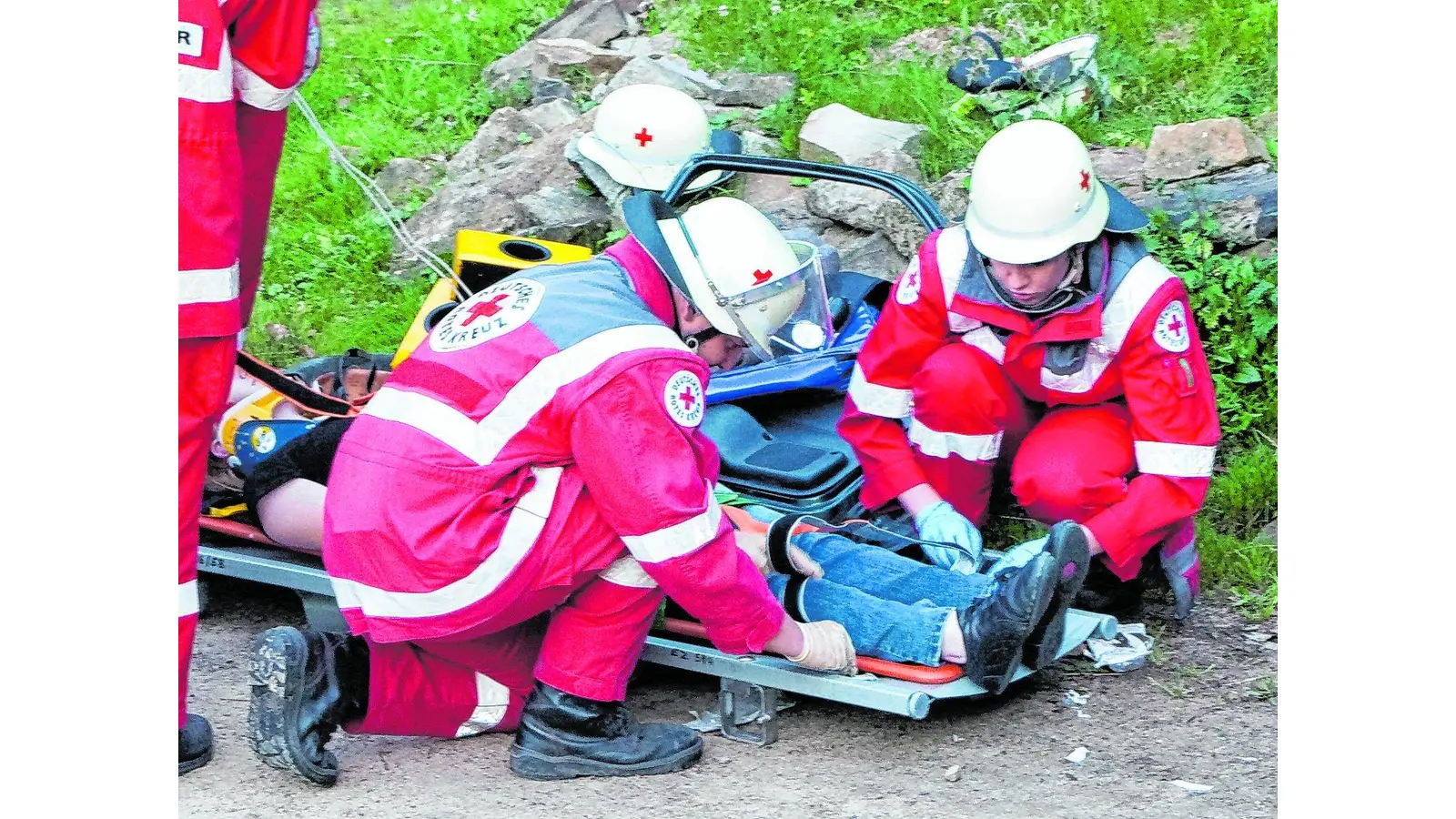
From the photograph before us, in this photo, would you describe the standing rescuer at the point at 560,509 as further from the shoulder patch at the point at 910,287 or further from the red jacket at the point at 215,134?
the shoulder patch at the point at 910,287

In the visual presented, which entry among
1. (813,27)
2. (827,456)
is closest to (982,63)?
(813,27)

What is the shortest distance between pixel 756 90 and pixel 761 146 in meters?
0.54

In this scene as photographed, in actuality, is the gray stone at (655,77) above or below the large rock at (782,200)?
above

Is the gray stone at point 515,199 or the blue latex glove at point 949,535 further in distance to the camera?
the gray stone at point 515,199

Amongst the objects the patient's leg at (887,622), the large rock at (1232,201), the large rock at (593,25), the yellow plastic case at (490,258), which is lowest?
the patient's leg at (887,622)

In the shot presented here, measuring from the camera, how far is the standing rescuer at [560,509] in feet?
9.93

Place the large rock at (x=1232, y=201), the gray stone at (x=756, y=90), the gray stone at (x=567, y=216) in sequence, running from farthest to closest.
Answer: the gray stone at (x=756, y=90) → the gray stone at (x=567, y=216) → the large rock at (x=1232, y=201)

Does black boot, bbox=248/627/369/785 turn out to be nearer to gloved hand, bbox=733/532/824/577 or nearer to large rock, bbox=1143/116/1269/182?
gloved hand, bbox=733/532/824/577

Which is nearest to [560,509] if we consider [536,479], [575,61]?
[536,479]

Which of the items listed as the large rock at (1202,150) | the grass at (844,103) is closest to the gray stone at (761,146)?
the grass at (844,103)

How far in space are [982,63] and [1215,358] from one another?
213 cm

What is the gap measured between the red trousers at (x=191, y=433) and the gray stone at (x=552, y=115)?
4166 millimetres

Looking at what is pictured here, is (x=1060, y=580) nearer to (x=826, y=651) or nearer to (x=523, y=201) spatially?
(x=826, y=651)

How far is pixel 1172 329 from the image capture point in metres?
3.73
